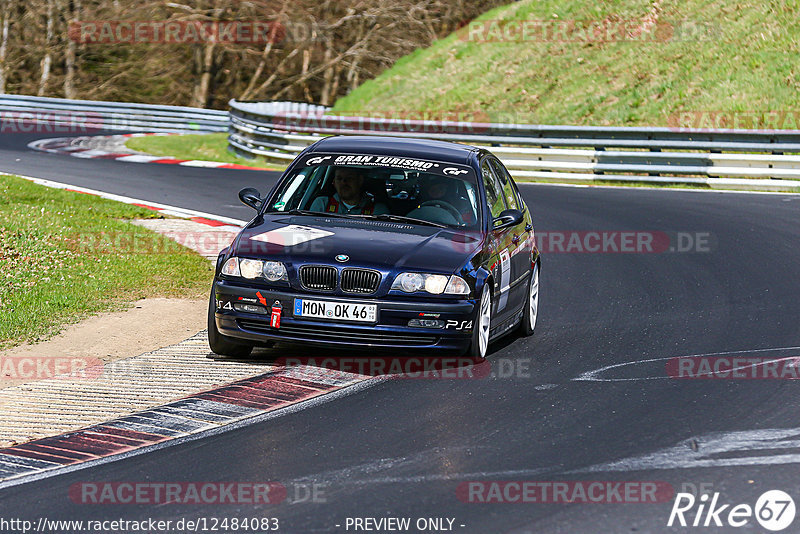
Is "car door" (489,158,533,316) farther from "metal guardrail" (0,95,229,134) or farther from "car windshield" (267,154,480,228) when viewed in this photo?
"metal guardrail" (0,95,229,134)

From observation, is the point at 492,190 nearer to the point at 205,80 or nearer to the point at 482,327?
the point at 482,327

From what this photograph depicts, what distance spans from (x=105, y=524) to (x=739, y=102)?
25.7m

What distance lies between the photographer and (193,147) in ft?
101

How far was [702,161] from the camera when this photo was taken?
22.8m

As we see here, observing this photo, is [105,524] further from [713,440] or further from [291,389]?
[713,440]

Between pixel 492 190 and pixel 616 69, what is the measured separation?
77.8ft

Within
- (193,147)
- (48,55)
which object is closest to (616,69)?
(193,147)

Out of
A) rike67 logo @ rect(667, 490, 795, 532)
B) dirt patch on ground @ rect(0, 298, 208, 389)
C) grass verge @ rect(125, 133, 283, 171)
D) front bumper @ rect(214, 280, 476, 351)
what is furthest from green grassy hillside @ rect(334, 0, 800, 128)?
rike67 logo @ rect(667, 490, 795, 532)

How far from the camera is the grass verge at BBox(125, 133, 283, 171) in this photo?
90.0ft

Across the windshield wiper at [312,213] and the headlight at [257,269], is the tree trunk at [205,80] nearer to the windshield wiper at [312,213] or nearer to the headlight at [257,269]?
the windshield wiper at [312,213]

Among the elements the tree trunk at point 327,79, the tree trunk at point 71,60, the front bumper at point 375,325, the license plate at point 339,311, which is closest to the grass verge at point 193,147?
the tree trunk at point 327,79

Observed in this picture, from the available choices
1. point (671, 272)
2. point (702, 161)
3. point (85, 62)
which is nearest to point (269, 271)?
point (671, 272)

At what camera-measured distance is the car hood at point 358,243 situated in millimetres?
8492

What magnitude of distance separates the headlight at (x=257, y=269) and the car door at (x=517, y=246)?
6.47 ft
